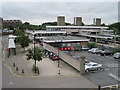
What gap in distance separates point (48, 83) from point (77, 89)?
3244 millimetres

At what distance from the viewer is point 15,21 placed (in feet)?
467

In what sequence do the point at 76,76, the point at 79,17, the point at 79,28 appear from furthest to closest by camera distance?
the point at 79,17
the point at 79,28
the point at 76,76

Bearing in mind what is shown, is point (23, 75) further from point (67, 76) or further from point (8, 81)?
point (67, 76)

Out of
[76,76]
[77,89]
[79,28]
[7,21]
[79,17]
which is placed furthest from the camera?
[7,21]

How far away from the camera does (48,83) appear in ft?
55.7

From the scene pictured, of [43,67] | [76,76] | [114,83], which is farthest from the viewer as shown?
[43,67]

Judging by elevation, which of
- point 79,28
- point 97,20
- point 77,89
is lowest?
point 77,89

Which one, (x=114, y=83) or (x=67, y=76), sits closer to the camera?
(x=114, y=83)

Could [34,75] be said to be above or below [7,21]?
below

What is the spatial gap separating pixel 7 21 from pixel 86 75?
439 ft

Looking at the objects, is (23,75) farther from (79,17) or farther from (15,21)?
(15,21)

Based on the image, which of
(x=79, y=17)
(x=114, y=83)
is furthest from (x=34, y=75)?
(x=79, y=17)

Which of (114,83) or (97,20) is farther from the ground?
(97,20)

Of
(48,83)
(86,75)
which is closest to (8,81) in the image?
(48,83)
